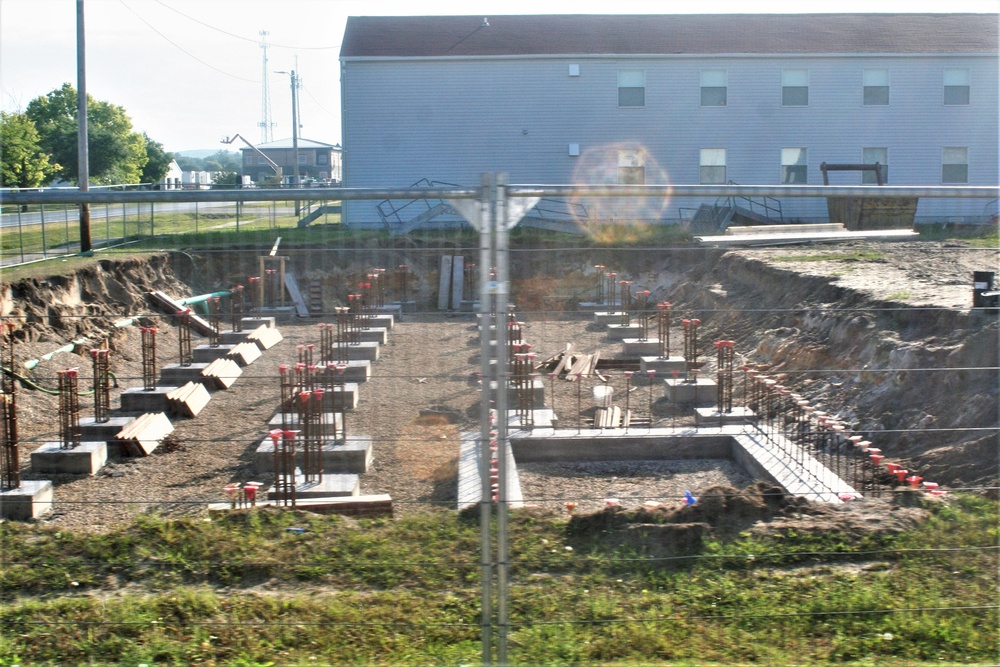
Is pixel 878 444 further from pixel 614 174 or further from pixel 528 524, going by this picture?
pixel 614 174

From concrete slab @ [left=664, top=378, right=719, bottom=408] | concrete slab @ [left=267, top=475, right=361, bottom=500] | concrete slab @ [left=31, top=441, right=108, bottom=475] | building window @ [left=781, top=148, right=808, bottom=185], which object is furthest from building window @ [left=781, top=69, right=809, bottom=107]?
concrete slab @ [left=267, top=475, right=361, bottom=500]

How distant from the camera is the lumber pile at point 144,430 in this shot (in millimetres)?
10922

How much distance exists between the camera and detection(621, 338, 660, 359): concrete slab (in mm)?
13691

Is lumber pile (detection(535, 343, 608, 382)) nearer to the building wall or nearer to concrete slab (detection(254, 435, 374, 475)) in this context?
concrete slab (detection(254, 435, 374, 475))

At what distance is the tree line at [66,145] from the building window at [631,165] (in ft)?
76.3

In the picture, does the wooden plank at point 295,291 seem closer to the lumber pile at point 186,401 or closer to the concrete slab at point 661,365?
the lumber pile at point 186,401

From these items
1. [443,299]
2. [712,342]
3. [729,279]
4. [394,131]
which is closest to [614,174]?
[394,131]

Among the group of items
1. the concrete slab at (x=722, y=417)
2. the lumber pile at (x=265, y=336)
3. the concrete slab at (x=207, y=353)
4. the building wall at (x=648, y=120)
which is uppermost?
the building wall at (x=648, y=120)

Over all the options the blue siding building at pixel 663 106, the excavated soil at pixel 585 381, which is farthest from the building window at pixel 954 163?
the excavated soil at pixel 585 381

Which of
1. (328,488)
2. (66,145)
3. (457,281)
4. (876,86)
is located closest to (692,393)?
(328,488)

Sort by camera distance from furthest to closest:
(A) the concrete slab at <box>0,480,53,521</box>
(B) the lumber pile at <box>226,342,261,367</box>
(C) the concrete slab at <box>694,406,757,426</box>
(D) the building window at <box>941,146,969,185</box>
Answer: (D) the building window at <box>941,146,969,185</box> → (C) the concrete slab at <box>694,406,757,426</box> → (B) the lumber pile at <box>226,342,261,367</box> → (A) the concrete slab at <box>0,480,53,521</box>

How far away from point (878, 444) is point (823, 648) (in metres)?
6.79

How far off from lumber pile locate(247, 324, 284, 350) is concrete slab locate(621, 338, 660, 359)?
5625mm

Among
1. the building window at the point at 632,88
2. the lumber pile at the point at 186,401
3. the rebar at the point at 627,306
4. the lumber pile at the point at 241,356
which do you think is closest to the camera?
the lumber pile at the point at 241,356
